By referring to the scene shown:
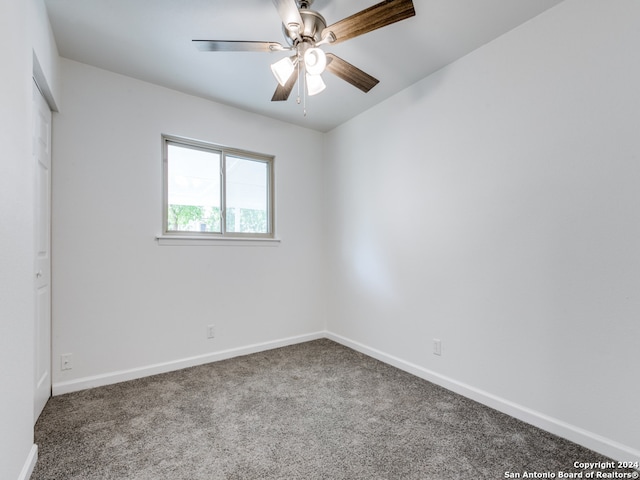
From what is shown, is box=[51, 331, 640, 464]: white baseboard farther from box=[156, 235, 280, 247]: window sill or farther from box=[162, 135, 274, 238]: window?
box=[162, 135, 274, 238]: window

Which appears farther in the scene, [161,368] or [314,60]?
[161,368]

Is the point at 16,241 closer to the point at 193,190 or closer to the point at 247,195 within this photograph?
the point at 193,190

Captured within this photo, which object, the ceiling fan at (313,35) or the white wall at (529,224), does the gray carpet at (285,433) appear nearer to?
the white wall at (529,224)

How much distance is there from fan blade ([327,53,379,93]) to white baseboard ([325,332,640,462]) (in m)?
2.25

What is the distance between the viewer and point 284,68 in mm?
1799

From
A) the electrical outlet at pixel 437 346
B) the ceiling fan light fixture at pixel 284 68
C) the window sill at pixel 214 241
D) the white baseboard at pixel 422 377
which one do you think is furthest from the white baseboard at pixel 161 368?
the ceiling fan light fixture at pixel 284 68

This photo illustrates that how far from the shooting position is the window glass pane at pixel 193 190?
2.86 m

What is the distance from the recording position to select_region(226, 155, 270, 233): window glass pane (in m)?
3.19

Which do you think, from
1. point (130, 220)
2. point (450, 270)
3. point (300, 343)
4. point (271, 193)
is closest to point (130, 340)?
point (130, 220)

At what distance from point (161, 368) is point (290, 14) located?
280 centimetres

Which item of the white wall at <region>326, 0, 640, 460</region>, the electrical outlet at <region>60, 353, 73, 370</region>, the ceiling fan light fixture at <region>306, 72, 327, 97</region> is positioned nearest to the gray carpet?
the electrical outlet at <region>60, 353, 73, 370</region>

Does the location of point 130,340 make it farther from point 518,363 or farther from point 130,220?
point 518,363

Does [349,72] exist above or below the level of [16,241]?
above

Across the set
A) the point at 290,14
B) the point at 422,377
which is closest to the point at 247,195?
the point at 290,14
